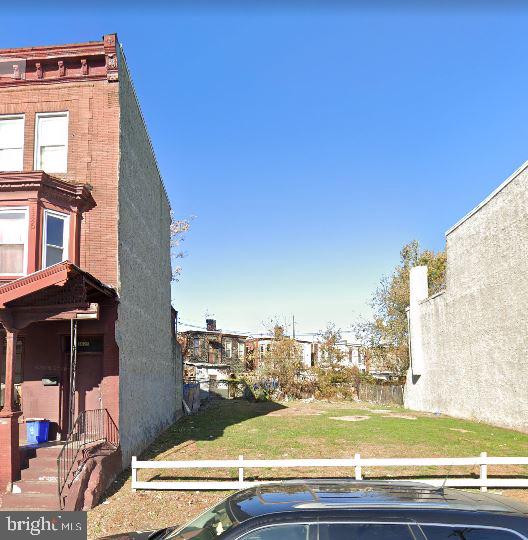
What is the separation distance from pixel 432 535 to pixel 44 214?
1185cm

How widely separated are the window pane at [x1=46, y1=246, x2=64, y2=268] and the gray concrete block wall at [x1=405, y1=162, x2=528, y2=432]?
16.5 meters

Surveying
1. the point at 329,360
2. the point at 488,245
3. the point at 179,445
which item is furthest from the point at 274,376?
the point at 179,445

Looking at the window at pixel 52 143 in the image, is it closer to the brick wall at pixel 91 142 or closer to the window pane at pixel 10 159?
the brick wall at pixel 91 142

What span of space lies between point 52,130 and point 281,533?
45.5 feet

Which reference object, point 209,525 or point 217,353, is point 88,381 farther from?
point 217,353

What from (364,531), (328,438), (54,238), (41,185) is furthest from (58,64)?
(364,531)

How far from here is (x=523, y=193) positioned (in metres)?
19.7

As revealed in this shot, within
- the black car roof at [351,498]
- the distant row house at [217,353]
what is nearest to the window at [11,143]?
the black car roof at [351,498]

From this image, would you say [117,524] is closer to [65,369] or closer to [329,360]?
[65,369]

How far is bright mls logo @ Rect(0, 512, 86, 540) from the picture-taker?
24.0ft

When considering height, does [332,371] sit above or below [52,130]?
below

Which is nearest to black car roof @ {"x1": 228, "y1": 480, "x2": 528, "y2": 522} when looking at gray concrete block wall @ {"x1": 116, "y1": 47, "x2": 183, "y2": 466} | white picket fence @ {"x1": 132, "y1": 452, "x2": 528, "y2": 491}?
white picket fence @ {"x1": 132, "y1": 452, "x2": 528, "y2": 491}

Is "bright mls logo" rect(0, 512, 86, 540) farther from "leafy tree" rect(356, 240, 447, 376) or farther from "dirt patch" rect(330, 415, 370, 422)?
"leafy tree" rect(356, 240, 447, 376)

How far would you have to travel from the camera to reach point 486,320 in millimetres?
22734
